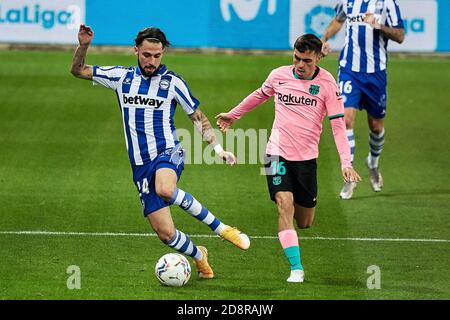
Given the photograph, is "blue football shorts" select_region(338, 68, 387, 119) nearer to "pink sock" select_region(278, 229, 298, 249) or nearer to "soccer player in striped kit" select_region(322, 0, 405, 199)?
"soccer player in striped kit" select_region(322, 0, 405, 199)

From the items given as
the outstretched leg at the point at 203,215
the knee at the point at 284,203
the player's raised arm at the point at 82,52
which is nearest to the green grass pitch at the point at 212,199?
the outstretched leg at the point at 203,215

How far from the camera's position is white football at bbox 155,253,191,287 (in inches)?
407

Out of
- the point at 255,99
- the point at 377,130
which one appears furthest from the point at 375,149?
the point at 255,99

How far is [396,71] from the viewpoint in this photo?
2419 cm

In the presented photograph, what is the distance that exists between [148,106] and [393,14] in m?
5.74

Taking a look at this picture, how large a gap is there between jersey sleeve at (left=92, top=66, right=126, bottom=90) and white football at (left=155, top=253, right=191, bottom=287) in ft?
5.69

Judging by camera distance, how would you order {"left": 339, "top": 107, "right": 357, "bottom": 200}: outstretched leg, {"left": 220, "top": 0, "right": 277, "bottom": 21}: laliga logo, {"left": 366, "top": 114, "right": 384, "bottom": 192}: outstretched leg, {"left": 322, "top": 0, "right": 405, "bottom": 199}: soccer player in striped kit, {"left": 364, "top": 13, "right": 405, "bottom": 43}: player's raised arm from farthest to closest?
{"left": 220, "top": 0, "right": 277, "bottom": 21}: laliga logo
{"left": 366, "top": 114, "right": 384, "bottom": 192}: outstretched leg
{"left": 322, "top": 0, "right": 405, "bottom": 199}: soccer player in striped kit
{"left": 339, "top": 107, "right": 357, "bottom": 200}: outstretched leg
{"left": 364, "top": 13, "right": 405, "bottom": 43}: player's raised arm

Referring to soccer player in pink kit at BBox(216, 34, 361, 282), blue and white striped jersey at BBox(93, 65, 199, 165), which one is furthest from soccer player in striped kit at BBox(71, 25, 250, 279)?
soccer player in pink kit at BBox(216, 34, 361, 282)

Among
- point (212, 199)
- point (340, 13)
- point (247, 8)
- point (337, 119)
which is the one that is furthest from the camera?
point (247, 8)

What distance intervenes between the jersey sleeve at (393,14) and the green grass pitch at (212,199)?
2.34 meters

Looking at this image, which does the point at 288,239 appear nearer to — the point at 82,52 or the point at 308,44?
the point at 308,44

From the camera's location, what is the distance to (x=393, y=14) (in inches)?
609

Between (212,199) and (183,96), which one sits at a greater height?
(183,96)
